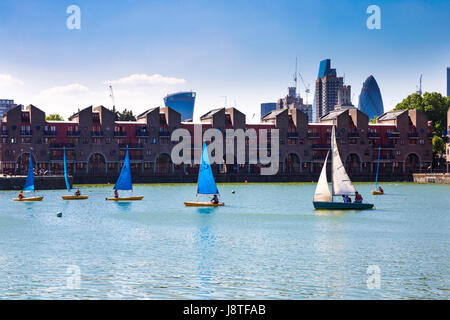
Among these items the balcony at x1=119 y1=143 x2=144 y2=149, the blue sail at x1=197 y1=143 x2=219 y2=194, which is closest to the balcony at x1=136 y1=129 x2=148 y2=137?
the balcony at x1=119 y1=143 x2=144 y2=149

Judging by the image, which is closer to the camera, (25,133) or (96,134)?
(25,133)

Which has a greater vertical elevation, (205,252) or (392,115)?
(392,115)

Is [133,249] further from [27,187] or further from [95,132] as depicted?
[95,132]

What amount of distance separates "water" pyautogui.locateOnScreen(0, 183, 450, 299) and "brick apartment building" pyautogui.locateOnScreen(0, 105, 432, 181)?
179ft

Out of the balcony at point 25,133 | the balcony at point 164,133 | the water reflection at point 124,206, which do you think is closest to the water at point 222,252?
the water reflection at point 124,206

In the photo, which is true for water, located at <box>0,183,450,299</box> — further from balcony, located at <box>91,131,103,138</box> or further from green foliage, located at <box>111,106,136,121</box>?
green foliage, located at <box>111,106,136,121</box>

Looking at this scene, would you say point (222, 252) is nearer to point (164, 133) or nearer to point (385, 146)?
point (164, 133)

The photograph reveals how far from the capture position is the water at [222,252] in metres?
26.8

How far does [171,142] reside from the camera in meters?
132

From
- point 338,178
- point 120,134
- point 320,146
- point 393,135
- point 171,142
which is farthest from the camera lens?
point 393,135

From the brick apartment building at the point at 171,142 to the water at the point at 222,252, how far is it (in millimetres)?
54670

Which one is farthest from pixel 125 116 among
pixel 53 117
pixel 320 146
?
pixel 320 146

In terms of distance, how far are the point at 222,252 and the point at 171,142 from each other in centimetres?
9552

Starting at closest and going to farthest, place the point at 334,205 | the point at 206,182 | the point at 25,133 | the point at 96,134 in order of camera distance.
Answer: the point at 334,205 < the point at 206,182 < the point at 25,133 < the point at 96,134
